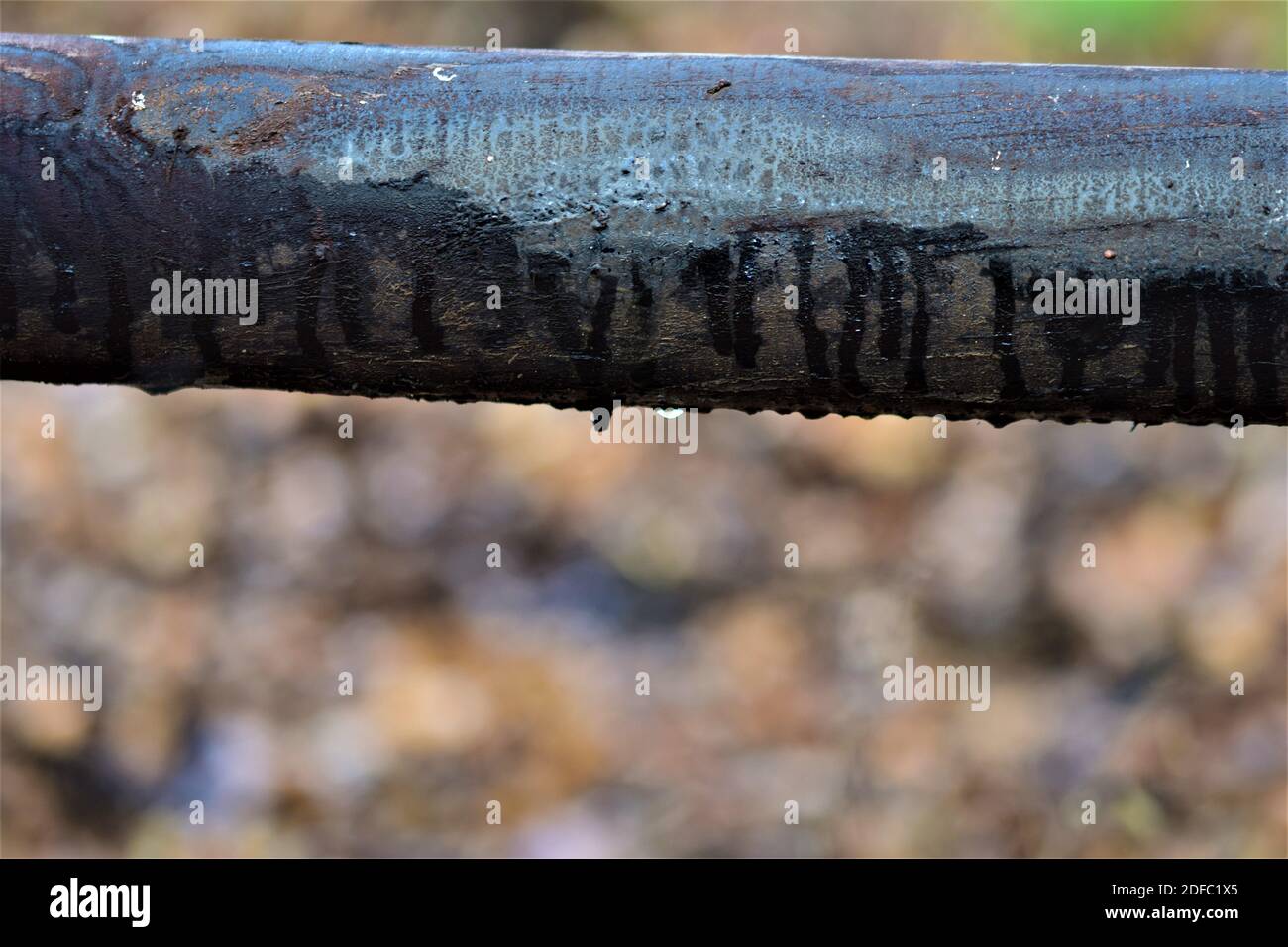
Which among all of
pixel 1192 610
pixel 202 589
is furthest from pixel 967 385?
pixel 202 589

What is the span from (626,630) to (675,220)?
2.13m

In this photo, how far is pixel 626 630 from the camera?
8.70 ft

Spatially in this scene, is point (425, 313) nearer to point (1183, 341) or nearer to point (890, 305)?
point (890, 305)

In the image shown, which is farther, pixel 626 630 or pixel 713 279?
pixel 626 630

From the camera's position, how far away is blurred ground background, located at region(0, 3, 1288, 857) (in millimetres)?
2361

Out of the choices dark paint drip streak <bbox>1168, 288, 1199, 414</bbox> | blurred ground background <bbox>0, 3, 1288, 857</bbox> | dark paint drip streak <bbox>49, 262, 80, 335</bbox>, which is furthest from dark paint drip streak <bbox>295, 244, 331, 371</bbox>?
blurred ground background <bbox>0, 3, 1288, 857</bbox>

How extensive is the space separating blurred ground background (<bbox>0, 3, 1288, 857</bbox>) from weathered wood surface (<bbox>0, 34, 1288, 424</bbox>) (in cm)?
190

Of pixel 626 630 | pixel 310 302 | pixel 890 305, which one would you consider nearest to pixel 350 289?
pixel 310 302

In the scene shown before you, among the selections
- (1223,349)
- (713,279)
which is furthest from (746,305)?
(1223,349)

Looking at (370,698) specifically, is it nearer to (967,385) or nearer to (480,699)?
(480,699)

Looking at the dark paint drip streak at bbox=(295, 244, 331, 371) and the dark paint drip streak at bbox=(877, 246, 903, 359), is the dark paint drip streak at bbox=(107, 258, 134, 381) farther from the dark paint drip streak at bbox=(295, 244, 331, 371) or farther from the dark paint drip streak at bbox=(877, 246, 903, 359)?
the dark paint drip streak at bbox=(877, 246, 903, 359)

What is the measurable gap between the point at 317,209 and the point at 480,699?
6.80ft

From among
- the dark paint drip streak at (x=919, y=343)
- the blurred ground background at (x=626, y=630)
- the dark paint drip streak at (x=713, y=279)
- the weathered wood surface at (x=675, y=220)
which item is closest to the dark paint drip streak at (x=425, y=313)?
the weathered wood surface at (x=675, y=220)

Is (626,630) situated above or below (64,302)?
below
